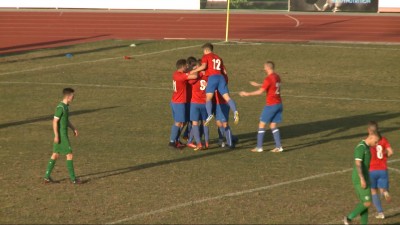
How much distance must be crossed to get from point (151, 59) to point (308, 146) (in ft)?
55.9

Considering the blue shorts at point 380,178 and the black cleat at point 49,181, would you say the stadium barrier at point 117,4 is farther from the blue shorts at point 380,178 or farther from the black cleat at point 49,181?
the blue shorts at point 380,178

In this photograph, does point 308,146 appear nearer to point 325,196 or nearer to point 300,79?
point 325,196

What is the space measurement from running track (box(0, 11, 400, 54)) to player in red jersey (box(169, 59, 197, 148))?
22667 mm

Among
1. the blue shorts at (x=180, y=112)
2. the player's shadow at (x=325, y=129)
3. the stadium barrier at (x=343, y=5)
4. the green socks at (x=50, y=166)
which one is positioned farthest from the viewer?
the stadium barrier at (x=343, y=5)

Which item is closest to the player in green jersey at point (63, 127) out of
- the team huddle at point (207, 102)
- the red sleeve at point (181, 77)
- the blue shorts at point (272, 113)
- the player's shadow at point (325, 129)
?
the team huddle at point (207, 102)

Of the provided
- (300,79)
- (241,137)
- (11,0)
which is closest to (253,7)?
(11,0)

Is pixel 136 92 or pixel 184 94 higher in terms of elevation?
pixel 184 94

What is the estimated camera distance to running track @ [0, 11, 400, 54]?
147 feet

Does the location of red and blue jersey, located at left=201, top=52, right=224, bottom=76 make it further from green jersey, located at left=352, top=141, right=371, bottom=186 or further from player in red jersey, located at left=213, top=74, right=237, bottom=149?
green jersey, located at left=352, top=141, right=371, bottom=186

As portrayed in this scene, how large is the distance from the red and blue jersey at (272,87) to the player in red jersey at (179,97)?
1581 millimetres

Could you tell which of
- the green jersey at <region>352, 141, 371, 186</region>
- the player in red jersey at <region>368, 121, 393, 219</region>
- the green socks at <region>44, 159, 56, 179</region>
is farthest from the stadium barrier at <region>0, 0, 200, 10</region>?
the green jersey at <region>352, 141, 371, 186</region>

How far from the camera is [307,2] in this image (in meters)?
59.9

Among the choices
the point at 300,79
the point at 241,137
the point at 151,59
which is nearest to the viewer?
the point at 241,137

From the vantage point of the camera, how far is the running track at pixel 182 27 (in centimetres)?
4494
